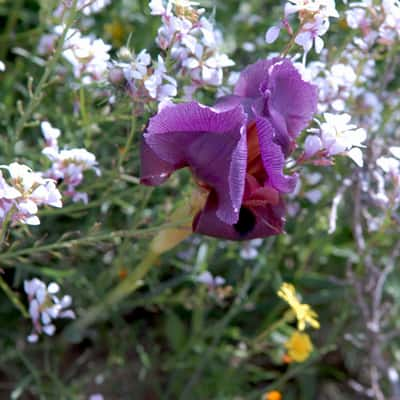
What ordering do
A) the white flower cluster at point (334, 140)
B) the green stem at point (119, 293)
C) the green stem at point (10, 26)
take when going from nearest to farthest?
1. the white flower cluster at point (334, 140)
2. the green stem at point (119, 293)
3. the green stem at point (10, 26)

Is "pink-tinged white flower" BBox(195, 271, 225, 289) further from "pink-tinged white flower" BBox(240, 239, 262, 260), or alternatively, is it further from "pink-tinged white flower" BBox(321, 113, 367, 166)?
"pink-tinged white flower" BBox(321, 113, 367, 166)

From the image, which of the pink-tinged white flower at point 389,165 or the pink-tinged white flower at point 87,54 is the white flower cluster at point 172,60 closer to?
the pink-tinged white flower at point 87,54

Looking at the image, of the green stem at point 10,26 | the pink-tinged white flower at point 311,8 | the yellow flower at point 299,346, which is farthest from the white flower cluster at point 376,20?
the green stem at point 10,26

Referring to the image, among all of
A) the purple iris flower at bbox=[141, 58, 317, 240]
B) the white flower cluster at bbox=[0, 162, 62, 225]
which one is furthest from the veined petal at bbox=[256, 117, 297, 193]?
the white flower cluster at bbox=[0, 162, 62, 225]

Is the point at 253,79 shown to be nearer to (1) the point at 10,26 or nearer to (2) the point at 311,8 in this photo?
(2) the point at 311,8

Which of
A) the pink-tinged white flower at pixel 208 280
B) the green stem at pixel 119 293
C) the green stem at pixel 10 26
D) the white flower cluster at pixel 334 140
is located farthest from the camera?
the green stem at pixel 10 26

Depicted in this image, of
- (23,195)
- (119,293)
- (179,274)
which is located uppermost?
(23,195)

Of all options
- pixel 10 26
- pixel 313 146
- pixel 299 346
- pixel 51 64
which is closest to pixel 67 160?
pixel 51 64
